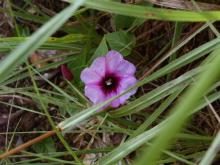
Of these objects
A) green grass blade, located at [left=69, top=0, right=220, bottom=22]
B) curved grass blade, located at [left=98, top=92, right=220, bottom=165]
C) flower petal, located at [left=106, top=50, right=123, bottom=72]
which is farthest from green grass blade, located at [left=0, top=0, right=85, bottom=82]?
flower petal, located at [left=106, top=50, right=123, bottom=72]

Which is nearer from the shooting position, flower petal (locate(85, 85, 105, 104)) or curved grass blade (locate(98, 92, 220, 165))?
curved grass blade (locate(98, 92, 220, 165))

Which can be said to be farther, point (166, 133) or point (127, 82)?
point (127, 82)

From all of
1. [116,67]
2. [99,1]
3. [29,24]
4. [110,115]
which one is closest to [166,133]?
[99,1]

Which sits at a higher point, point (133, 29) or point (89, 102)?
point (133, 29)

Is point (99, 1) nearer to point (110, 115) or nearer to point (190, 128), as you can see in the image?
point (110, 115)

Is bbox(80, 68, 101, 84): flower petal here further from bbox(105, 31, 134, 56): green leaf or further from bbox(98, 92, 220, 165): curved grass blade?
bbox(98, 92, 220, 165): curved grass blade

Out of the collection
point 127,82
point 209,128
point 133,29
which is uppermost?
point 133,29
